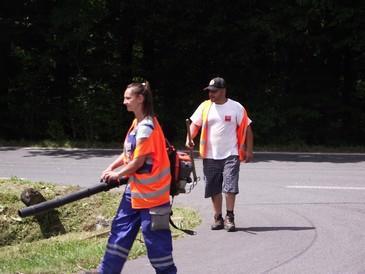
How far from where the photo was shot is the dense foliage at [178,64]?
21.4 metres

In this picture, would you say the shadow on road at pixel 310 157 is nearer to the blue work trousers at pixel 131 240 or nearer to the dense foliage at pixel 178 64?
the dense foliage at pixel 178 64

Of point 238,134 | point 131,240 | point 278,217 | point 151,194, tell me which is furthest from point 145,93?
point 278,217

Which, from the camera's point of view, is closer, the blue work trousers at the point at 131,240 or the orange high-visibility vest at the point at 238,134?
the blue work trousers at the point at 131,240

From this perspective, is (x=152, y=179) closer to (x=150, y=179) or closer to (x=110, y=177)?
(x=150, y=179)

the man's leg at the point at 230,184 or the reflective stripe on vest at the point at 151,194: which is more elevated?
the reflective stripe on vest at the point at 151,194

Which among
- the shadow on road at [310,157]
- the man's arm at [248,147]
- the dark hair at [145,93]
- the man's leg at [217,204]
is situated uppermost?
the dark hair at [145,93]

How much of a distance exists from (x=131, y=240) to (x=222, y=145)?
2.88 m

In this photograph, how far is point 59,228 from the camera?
32.1 ft

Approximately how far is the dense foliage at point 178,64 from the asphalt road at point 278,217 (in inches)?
231

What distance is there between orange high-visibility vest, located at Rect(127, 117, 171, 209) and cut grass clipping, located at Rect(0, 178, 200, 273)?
4.88 ft

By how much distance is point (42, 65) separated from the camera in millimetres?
23391

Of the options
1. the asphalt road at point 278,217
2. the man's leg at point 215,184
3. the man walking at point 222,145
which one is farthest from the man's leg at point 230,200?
the asphalt road at point 278,217

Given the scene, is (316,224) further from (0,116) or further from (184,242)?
(0,116)

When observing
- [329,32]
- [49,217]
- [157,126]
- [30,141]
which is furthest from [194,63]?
[157,126]
